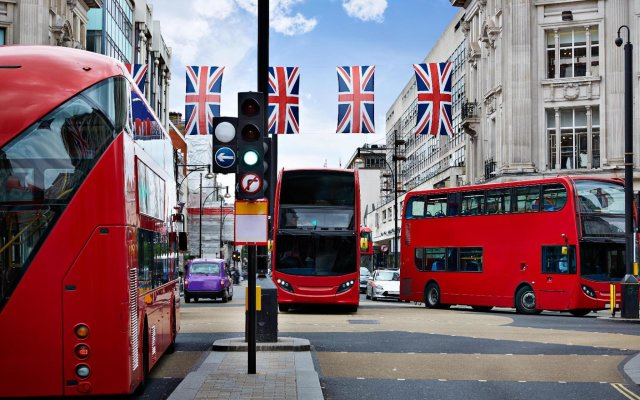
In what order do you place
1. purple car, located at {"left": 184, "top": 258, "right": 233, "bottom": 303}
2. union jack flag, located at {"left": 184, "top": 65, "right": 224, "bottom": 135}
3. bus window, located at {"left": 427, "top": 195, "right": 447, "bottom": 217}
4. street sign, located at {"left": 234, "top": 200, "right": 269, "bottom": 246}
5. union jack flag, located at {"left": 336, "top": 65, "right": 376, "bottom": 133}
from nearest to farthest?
1. street sign, located at {"left": 234, "top": 200, "right": 269, "bottom": 246}
2. union jack flag, located at {"left": 336, "top": 65, "right": 376, "bottom": 133}
3. union jack flag, located at {"left": 184, "top": 65, "right": 224, "bottom": 135}
4. bus window, located at {"left": 427, "top": 195, "right": 447, "bottom": 217}
5. purple car, located at {"left": 184, "top": 258, "right": 233, "bottom": 303}

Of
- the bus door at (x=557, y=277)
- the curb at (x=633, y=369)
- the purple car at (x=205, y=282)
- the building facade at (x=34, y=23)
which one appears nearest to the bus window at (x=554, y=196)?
the bus door at (x=557, y=277)

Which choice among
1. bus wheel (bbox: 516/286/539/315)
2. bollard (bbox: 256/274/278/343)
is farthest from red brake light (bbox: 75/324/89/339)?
bus wheel (bbox: 516/286/539/315)

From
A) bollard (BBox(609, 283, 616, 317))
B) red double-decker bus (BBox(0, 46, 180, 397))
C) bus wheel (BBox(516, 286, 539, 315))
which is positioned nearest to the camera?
red double-decker bus (BBox(0, 46, 180, 397))

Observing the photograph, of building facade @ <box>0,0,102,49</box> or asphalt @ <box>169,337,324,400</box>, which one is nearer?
asphalt @ <box>169,337,324,400</box>

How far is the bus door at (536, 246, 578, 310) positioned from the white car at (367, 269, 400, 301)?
1419 centimetres

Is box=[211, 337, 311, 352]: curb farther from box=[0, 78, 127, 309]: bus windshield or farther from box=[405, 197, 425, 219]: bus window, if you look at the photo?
box=[405, 197, 425, 219]: bus window

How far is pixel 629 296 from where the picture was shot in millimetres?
27234

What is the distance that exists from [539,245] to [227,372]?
1927cm

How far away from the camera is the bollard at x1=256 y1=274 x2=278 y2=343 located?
640 inches

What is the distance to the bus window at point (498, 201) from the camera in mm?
31672

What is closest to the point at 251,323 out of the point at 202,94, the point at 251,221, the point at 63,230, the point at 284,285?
the point at 251,221

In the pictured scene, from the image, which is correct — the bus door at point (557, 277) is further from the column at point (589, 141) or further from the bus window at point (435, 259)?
the column at point (589, 141)

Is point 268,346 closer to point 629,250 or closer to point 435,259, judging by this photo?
point 629,250

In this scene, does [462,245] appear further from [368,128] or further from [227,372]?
[227,372]
